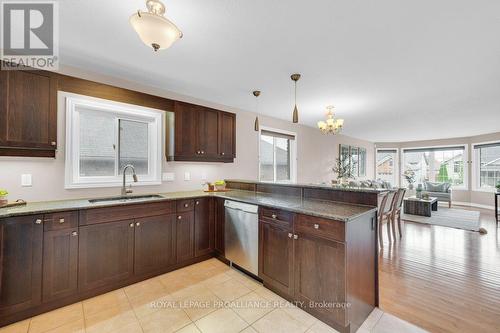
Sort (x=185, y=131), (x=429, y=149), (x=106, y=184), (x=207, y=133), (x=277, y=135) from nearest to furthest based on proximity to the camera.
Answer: (x=106, y=184) < (x=185, y=131) < (x=207, y=133) < (x=277, y=135) < (x=429, y=149)

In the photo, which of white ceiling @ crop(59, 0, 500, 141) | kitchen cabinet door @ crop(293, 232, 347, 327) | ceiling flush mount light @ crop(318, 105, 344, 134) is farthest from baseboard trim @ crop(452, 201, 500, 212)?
kitchen cabinet door @ crop(293, 232, 347, 327)

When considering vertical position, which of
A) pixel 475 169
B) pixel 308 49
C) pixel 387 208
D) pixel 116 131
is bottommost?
pixel 387 208

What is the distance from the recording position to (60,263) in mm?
1989

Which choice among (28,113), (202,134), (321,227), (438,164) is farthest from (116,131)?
(438,164)

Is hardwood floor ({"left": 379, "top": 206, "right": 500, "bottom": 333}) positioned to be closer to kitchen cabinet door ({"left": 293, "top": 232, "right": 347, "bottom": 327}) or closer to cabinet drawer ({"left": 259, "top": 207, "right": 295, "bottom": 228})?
kitchen cabinet door ({"left": 293, "top": 232, "right": 347, "bottom": 327})

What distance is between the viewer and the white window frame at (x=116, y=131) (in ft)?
8.13

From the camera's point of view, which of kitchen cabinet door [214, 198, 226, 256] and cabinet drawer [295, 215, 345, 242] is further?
kitchen cabinet door [214, 198, 226, 256]

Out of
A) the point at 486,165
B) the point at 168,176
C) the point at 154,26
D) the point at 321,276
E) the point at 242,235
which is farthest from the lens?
the point at 486,165

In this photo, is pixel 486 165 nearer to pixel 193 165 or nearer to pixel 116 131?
pixel 193 165

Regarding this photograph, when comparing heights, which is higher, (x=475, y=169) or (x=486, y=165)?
(x=486, y=165)

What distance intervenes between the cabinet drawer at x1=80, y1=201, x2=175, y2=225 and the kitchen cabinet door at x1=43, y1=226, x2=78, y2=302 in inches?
6.1

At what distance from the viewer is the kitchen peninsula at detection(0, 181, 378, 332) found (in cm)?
175

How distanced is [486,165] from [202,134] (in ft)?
32.1

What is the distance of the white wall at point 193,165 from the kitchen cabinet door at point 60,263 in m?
0.68
